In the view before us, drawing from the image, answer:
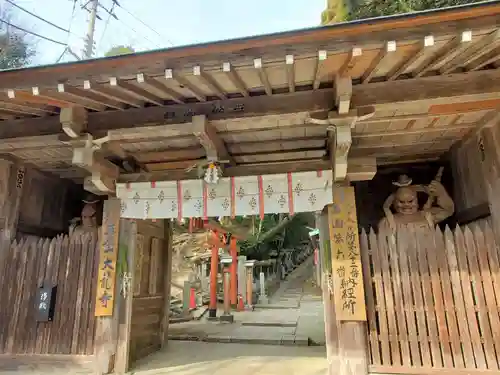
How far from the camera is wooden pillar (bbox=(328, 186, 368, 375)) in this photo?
16.3 feet

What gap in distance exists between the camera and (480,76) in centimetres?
437

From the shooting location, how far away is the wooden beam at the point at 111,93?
4.24 meters

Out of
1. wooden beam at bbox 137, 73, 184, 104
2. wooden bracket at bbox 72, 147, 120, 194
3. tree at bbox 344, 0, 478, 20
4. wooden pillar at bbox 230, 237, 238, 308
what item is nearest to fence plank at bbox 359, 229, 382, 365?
wooden beam at bbox 137, 73, 184, 104

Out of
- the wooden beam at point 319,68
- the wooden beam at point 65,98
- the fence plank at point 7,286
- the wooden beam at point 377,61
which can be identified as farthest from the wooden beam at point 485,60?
the fence plank at point 7,286

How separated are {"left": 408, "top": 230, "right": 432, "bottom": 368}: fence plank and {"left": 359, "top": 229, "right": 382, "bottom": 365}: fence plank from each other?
0.57 m

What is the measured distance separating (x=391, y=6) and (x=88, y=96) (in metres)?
10.2

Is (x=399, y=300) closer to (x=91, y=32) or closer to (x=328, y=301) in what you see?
(x=328, y=301)

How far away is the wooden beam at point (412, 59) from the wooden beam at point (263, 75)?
1.49 metres

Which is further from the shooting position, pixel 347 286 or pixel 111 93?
pixel 347 286

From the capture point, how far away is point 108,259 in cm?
581

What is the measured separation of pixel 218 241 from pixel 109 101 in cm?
1113


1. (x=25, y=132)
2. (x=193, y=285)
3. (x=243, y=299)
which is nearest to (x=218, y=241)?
(x=193, y=285)

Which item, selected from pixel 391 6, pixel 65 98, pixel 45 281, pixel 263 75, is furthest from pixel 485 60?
pixel 391 6

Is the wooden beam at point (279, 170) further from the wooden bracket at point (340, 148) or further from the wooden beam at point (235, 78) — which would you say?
the wooden beam at point (235, 78)
